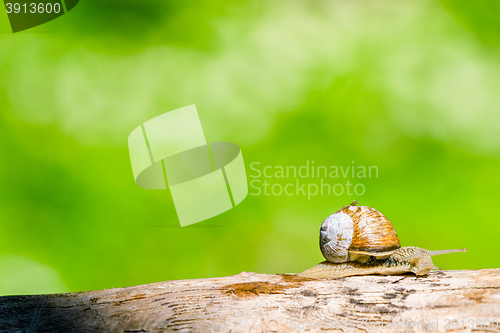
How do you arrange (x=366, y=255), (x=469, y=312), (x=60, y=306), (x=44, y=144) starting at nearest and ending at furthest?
1. (x=469, y=312)
2. (x=60, y=306)
3. (x=366, y=255)
4. (x=44, y=144)

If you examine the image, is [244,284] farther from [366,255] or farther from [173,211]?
[173,211]

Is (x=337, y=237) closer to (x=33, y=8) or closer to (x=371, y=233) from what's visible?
(x=371, y=233)

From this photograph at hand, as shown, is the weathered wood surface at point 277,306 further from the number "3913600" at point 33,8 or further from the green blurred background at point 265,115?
the number "3913600" at point 33,8

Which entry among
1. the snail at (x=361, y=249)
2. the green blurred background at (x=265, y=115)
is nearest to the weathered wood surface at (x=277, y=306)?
the snail at (x=361, y=249)

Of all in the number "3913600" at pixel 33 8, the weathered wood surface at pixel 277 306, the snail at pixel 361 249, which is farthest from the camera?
the number "3913600" at pixel 33 8

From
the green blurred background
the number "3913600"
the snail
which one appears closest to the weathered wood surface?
the snail

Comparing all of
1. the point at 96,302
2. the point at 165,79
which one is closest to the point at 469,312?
the point at 96,302
